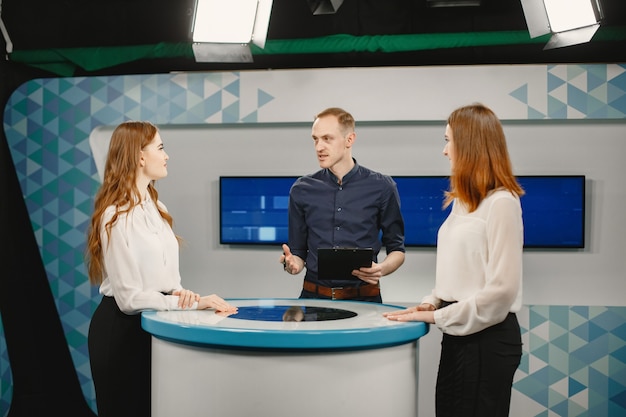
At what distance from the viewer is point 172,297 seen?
2.55 m

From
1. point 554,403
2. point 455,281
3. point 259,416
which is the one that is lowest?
point 554,403

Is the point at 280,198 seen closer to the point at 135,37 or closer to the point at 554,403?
the point at 135,37

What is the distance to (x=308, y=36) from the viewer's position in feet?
16.3

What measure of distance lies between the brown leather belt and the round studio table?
3.04ft

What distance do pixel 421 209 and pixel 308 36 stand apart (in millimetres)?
1491

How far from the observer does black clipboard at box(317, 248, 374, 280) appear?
2818 millimetres

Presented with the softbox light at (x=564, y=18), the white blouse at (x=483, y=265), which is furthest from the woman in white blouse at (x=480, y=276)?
the softbox light at (x=564, y=18)

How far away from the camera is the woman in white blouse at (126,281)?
8.26 ft

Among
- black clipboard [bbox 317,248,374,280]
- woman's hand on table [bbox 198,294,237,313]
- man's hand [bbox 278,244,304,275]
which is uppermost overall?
black clipboard [bbox 317,248,374,280]

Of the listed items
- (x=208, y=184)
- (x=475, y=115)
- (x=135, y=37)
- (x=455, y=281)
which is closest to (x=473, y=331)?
(x=455, y=281)

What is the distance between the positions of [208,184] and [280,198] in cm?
58

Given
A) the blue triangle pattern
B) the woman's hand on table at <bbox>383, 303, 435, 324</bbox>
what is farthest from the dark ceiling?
the woman's hand on table at <bbox>383, 303, 435, 324</bbox>

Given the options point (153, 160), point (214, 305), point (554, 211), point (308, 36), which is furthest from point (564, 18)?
point (214, 305)

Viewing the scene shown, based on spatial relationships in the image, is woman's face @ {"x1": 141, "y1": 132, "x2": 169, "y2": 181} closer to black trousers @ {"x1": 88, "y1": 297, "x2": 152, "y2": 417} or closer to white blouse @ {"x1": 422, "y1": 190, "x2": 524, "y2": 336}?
black trousers @ {"x1": 88, "y1": 297, "x2": 152, "y2": 417}
